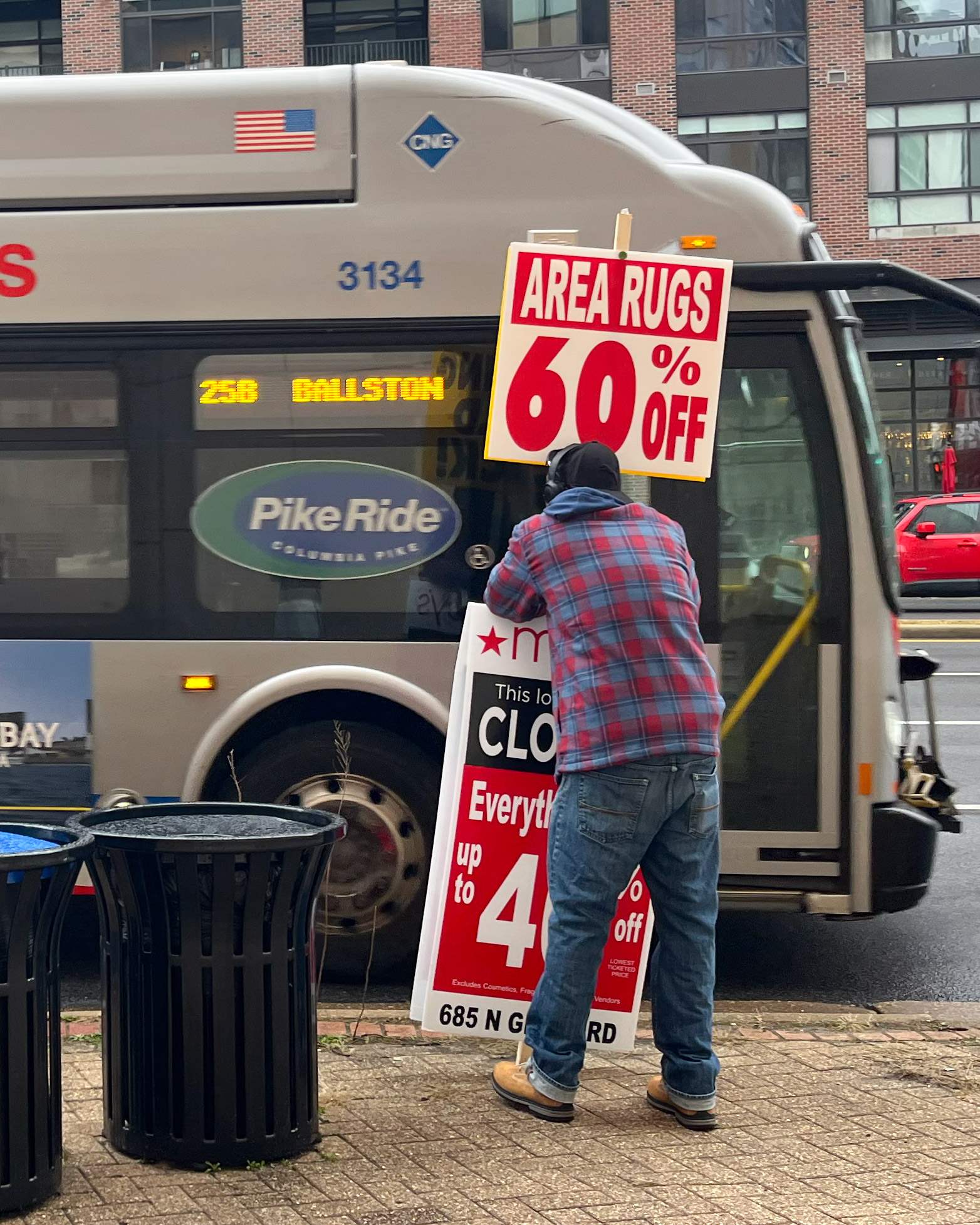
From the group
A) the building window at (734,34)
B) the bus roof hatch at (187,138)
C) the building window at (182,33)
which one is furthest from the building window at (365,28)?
the bus roof hatch at (187,138)

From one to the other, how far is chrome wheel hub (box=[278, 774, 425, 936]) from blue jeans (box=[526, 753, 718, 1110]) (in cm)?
165

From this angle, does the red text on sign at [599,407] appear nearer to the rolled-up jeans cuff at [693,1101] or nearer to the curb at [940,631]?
the rolled-up jeans cuff at [693,1101]

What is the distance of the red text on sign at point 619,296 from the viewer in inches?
196

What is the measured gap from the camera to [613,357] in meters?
4.99

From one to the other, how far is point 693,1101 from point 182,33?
121 ft

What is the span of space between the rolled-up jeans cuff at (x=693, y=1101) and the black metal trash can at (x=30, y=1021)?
66.4 inches

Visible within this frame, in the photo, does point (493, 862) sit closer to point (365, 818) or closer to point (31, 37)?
point (365, 818)

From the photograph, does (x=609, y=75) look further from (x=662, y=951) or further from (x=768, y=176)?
(x=662, y=951)

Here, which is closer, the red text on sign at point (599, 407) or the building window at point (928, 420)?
the red text on sign at point (599, 407)

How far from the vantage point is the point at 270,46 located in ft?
121

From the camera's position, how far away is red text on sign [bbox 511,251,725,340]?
4.98m

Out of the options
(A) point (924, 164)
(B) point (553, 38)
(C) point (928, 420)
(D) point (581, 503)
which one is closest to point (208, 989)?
(D) point (581, 503)

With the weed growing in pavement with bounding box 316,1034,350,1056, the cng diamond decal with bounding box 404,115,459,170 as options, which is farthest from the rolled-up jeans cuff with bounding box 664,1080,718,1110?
the cng diamond decal with bounding box 404,115,459,170

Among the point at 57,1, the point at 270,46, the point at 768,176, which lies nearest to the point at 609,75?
the point at 768,176
